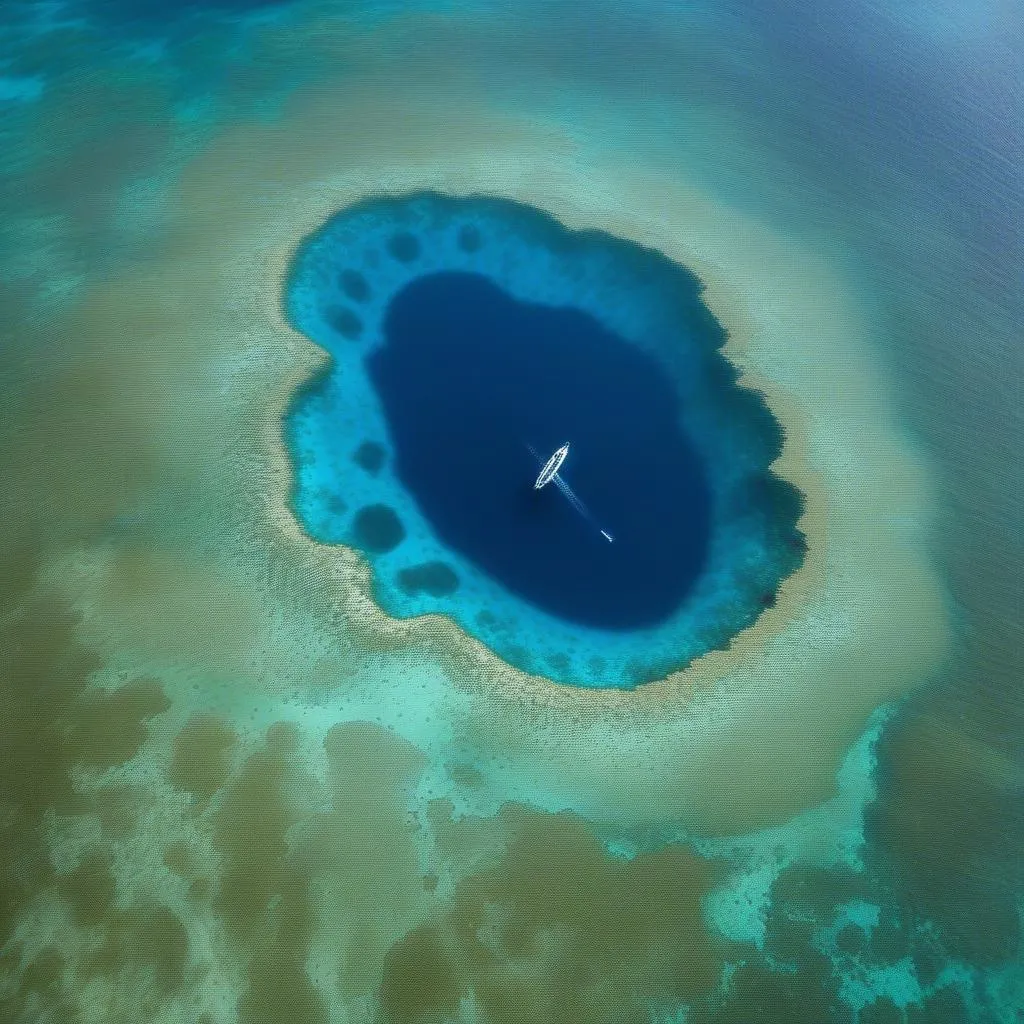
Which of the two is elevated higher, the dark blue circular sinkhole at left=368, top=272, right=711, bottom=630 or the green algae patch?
the dark blue circular sinkhole at left=368, top=272, right=711, bottom=630

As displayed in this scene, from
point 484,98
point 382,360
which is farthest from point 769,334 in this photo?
point 484,98

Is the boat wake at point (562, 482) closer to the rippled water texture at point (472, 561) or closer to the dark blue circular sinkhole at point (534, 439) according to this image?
the dark blue circular sinkhole at point (534, 439)

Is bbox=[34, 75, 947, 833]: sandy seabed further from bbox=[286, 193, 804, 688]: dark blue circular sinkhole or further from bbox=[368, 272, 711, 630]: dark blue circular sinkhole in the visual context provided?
bbox=[368, 272, 711, 630]: dark blue circular sinkhole

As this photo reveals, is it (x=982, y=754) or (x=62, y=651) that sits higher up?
(x=982, y=754)

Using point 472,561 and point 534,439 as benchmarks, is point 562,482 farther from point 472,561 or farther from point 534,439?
point 472,561

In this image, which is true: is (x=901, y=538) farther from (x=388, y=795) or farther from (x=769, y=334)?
(x=388, y=795)

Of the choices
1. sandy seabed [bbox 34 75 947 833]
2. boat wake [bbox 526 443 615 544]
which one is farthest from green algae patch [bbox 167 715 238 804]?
boat wake [bbox 526 443 615 544]
